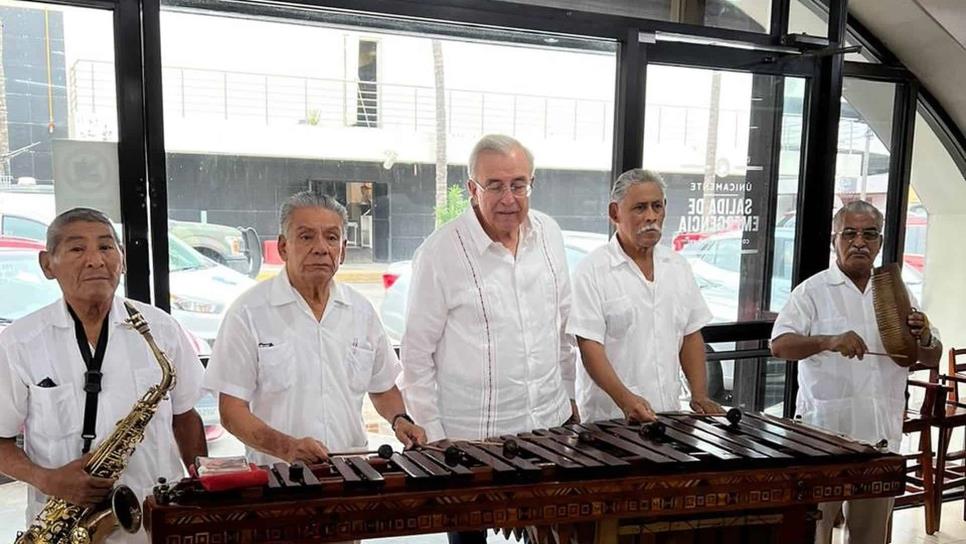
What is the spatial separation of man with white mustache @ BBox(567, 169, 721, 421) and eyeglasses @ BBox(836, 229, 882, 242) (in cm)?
76

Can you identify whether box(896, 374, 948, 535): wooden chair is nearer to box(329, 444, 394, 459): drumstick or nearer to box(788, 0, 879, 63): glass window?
box(788, 0, 879, 63): glass window

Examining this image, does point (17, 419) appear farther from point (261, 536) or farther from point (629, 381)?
point (629, 381)

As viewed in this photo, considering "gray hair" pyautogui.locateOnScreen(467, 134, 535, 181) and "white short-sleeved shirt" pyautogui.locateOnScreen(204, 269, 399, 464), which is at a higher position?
"gray hair" pyautogui.locateOnScreen(467, 134, 535, 181)

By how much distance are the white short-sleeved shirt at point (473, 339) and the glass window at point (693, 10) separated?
1.72 m

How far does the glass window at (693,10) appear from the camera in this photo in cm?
399

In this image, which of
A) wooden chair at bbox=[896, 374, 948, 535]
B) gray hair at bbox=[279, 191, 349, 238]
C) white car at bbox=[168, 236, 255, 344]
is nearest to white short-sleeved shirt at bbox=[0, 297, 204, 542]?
gray hair at bbox=[279, 191, 349, 238]

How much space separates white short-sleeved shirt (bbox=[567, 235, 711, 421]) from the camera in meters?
2.85

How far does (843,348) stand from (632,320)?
35.1 inches

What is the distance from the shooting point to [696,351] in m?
3.04

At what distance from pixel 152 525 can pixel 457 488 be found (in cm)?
69

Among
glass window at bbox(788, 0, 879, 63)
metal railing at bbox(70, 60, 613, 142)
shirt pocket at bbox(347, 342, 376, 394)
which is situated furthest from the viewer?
glass window at bbox(788, 0, 879, 63)

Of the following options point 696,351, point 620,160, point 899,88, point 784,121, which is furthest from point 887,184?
point 696,351

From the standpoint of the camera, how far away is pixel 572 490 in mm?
2014

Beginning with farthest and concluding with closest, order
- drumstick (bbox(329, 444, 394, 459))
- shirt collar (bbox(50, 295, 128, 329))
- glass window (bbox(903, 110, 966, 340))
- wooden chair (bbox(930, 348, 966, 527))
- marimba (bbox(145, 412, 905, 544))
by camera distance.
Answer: glass window (bbox(903, 110, 966, 340)) < wooden chair (bbox(930, 348, 966, 527)) < shirt collar (bbox(50, 295, 128, 329)) < drumstick (bbox(329, 444, 394, 459)) < marimba (bbox(145, 412, 905, 544))
